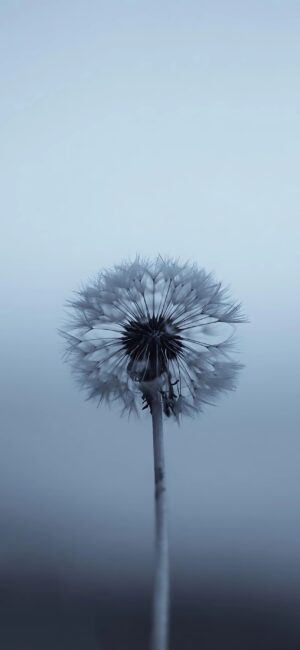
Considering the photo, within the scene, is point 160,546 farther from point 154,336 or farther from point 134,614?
point 134,614

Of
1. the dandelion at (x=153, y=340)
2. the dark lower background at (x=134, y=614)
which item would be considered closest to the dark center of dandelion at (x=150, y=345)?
the dandelion at (x=153, y=340)

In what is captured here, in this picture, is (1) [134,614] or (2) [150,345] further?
(1) [134,614]

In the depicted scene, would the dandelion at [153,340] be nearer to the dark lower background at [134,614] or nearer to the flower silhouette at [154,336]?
the flower silhouette at [154,336]

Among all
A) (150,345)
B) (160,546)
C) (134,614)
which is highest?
(150,345)

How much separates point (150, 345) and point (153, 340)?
9cm

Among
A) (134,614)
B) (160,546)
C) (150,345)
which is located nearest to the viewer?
(160,546)

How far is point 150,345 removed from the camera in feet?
25.6

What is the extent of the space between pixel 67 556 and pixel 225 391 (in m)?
13.7

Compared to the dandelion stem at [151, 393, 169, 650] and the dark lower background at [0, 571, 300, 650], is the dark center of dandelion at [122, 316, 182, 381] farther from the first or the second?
the dark lower background at [0, 571, 300, 650]

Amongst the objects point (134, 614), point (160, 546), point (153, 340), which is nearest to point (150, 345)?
point (153, 340)

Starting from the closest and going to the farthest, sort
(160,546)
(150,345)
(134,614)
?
(160,546), (150,345), (134,614)

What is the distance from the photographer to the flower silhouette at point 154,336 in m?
8.01

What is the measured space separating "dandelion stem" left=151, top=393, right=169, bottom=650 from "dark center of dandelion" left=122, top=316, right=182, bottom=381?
0.44 metres

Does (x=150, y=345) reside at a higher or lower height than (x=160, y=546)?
higher
